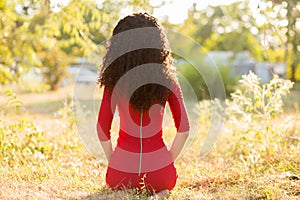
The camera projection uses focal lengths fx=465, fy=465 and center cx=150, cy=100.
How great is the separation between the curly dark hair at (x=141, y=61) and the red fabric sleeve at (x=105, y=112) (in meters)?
0.08

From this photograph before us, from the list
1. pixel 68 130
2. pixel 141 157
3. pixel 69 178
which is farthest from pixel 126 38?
pixel 68 130

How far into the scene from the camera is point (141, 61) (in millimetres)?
3703

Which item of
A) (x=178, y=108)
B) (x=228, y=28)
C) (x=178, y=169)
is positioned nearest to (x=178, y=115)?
(x=178, y=108)

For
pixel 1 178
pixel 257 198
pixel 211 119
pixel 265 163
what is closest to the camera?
pixel 257 198

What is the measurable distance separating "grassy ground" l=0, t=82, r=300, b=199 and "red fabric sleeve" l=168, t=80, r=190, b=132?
0.56 metres

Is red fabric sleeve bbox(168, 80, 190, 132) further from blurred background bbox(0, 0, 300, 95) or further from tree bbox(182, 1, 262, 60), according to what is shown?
tree bbox(182, 1, 262, 60)

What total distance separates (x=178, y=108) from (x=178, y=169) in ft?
4.62

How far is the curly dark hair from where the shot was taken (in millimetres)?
3689

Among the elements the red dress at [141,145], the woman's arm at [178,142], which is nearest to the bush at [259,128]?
the woman's arm at [178,142]

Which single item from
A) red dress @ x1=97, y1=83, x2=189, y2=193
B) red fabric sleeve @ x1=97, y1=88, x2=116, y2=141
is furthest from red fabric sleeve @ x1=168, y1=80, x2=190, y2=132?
red fabric sleeve @ x1=97, y1=88, x2=116, y2=141

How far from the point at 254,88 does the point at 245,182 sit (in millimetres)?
1452

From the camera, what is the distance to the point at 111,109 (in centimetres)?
382

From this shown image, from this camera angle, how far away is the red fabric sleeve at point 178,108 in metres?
3.77

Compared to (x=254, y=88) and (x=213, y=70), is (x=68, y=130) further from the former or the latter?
(x=213, y=70)
